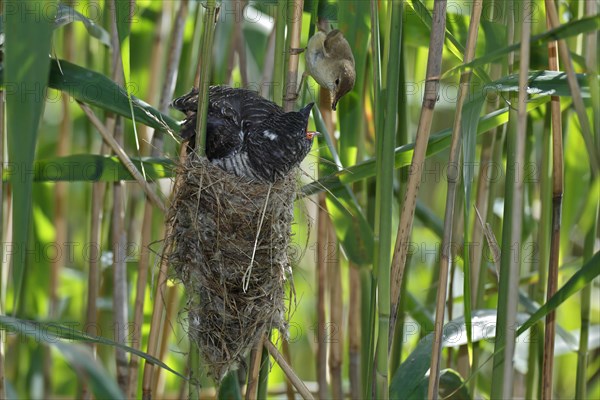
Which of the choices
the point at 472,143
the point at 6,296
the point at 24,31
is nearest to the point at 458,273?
the point at 472,143

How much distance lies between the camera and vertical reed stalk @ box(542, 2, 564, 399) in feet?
4.40

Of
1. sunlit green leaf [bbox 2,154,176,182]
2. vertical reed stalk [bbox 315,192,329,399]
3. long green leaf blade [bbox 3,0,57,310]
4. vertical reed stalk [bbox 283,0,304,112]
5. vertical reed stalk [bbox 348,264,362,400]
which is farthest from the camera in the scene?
vertical reed stalk [bbox 348,264,362,400]

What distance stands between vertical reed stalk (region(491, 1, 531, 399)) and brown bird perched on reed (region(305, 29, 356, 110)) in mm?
303

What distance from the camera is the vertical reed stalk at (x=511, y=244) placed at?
1.06 m

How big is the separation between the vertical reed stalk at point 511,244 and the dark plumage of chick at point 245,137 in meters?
0.47

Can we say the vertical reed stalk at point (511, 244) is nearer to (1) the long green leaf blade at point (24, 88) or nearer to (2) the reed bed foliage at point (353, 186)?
(2) the reed bed foliage at point (353, 186)

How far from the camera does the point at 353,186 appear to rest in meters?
1.94

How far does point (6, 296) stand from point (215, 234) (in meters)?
1.02

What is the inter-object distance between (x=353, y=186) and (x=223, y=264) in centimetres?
62

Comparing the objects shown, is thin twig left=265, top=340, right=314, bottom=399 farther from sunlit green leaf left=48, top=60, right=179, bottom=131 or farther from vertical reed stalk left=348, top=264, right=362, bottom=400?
vertical reed stalk left=348, top=264, right=362, bottom=400

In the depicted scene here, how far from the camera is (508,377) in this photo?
3.69 ft

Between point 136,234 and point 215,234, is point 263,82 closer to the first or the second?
point 215,234

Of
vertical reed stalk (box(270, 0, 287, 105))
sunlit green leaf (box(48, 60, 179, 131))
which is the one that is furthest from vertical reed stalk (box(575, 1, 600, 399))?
sunlit green leaf (box(48, 60, 179, 131))

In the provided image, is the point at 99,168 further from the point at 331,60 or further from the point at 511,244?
the point at 511,244
